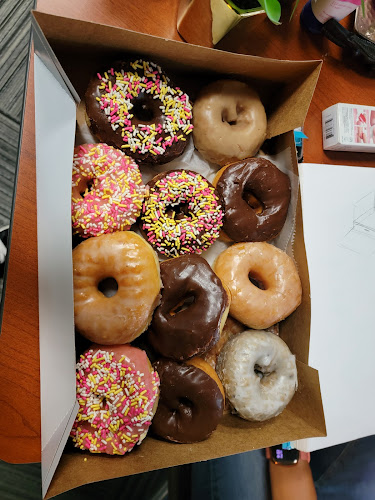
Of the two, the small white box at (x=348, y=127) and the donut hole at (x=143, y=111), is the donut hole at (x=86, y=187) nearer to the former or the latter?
the donut hole at (x=143, y=111)

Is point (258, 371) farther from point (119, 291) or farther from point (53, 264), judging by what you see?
point (53, 264)

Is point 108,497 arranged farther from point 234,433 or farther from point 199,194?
point 199,194

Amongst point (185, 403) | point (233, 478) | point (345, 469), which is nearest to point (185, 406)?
point (185, 403)

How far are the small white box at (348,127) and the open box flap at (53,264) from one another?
862 mm

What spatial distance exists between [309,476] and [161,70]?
5.00 feet

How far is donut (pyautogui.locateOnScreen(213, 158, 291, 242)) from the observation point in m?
1.24

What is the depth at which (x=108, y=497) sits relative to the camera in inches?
64.4

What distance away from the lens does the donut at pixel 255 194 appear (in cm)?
124

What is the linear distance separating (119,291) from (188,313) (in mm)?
202

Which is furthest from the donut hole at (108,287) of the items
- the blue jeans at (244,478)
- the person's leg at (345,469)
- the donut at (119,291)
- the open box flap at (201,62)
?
the person's leg at (345,469)

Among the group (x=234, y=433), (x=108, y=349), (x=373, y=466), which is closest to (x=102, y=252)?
(x=108, y=349)

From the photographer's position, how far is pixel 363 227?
1.41 m

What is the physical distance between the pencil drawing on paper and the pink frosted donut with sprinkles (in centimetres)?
75

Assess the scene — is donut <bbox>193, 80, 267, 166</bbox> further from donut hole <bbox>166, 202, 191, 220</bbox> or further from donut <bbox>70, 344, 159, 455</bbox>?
donut <bbox>70, 344, 159, 455</bbox>
